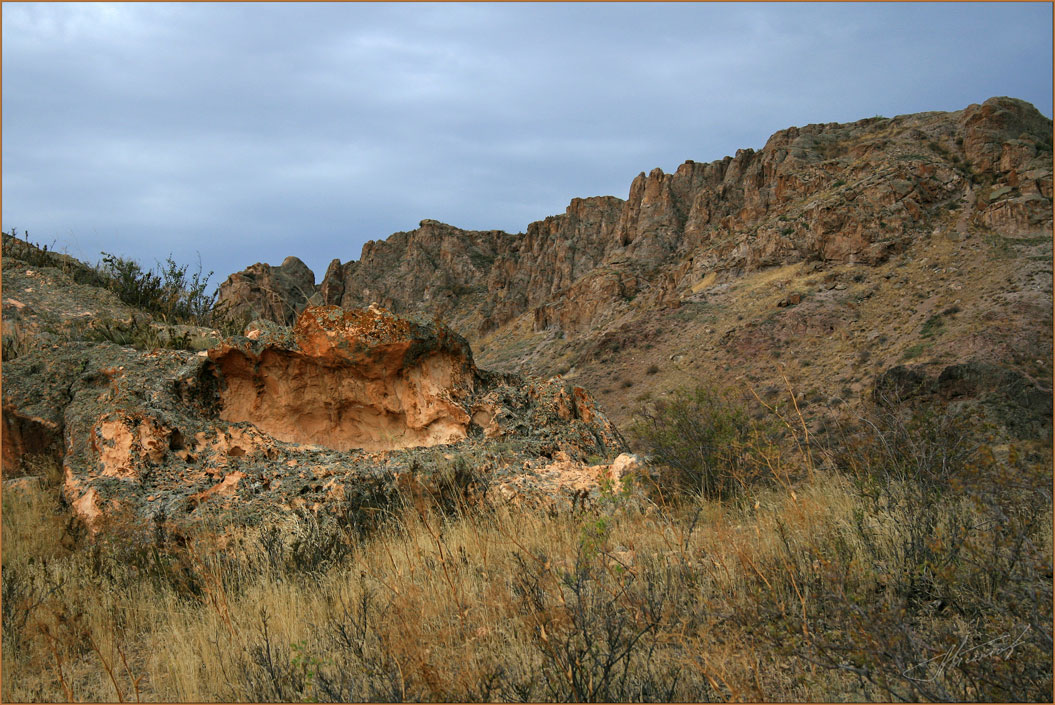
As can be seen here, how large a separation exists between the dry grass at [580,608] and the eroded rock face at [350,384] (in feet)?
5.66

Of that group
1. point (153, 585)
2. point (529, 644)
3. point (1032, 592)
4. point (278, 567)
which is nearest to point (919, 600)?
point (1032, 592)

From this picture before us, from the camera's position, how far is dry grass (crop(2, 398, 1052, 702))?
2162 mm

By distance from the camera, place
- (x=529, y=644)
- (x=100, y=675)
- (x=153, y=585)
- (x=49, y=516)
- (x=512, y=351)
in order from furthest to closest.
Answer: (x=512, y=351)
(x=49, y=516)
(x=153, y=585)
(x=100, y=675)
(x=529, y=644)

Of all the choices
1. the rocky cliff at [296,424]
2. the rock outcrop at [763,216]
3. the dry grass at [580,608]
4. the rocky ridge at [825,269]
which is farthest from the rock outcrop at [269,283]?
the dry grass at [580,608]

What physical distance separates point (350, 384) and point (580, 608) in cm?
385

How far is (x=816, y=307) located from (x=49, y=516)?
99.5 ft

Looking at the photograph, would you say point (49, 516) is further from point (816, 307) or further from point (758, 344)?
point (816, 307)

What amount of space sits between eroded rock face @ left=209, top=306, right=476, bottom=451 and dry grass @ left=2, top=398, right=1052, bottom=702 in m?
1.73

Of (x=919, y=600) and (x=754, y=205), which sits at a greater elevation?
(x=754, y=205)

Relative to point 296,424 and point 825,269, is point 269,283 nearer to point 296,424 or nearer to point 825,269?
point 825,269

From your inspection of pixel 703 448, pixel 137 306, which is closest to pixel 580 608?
pixel 703 448

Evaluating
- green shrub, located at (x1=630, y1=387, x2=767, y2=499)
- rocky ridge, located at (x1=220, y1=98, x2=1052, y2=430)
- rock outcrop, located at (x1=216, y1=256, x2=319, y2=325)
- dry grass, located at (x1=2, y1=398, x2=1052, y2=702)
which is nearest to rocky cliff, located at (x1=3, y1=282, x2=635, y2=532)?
dry grass, located at (x1=2, y1=398, x2=1052, y2=702)

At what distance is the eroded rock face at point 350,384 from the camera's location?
18.1 ft

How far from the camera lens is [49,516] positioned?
14.3 feet
